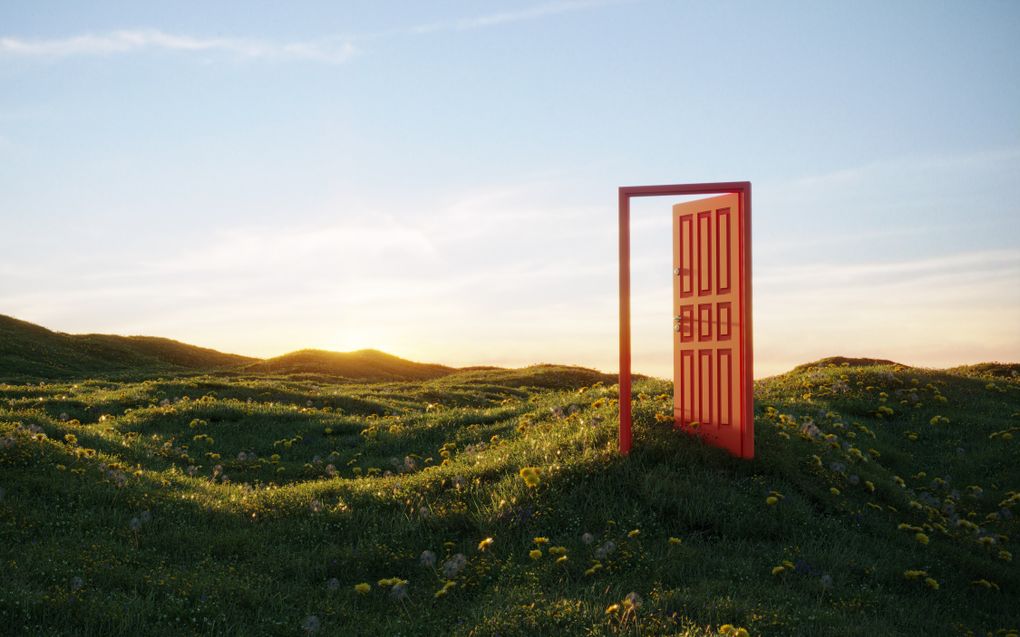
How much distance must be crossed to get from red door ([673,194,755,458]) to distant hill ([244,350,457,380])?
3409 cm

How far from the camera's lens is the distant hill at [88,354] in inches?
1543

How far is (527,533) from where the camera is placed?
32.8ft

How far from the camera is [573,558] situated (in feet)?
30.5

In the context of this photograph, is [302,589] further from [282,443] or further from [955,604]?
[282,443]

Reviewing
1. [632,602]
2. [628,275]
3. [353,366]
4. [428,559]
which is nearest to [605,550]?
[632,602]

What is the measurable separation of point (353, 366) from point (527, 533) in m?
39.9

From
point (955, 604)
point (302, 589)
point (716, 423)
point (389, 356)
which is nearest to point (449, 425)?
point (716, 423)

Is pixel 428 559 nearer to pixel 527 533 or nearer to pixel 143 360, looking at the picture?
pixel 527 533

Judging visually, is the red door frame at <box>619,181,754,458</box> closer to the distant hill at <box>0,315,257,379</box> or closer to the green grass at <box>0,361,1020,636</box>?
the green grass at <box>0,361,1020,636</box>

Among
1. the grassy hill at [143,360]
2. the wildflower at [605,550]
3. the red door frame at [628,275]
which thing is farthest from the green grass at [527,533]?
the grassy hill at [143,360]

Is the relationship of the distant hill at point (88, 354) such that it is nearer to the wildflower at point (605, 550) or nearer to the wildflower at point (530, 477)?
the wildflower at point (530, 477)

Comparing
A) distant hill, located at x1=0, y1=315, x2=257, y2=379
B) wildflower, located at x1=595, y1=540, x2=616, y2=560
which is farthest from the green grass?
distant hill, located at x1=0, y1=315, x2=257, y2=379

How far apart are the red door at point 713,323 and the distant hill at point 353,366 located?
3409cm

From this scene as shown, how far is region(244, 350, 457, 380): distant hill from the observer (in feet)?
152
